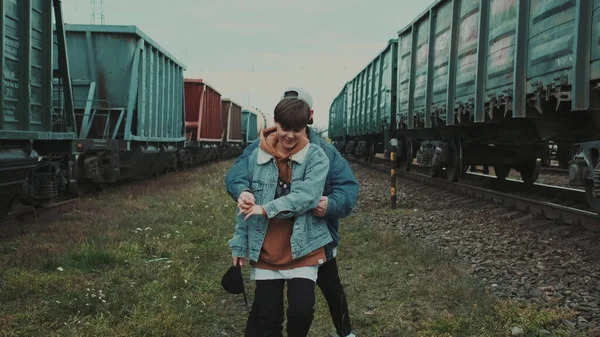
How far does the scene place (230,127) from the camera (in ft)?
101

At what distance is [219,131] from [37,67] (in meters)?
18.2

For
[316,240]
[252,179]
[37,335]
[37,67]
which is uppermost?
[37,67]

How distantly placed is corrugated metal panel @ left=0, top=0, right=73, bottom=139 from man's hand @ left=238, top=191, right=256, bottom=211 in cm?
438

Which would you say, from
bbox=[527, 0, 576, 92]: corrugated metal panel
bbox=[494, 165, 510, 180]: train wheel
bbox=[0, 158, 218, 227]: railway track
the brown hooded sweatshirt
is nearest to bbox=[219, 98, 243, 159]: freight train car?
bbox=[494, 165, 510, 180]: train wheel

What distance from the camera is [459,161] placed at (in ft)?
39.6

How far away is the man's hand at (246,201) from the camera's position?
9.23ft

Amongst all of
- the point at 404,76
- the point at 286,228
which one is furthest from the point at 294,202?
the point at 404,76

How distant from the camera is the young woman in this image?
2883 millimetres

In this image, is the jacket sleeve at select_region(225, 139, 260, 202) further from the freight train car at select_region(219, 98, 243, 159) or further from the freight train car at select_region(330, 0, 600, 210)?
the freight train car at select_region(219, 98, 243, 159)

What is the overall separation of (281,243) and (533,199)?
7393 millimetres

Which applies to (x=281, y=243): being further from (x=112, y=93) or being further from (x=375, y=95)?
(x=375, y=95)

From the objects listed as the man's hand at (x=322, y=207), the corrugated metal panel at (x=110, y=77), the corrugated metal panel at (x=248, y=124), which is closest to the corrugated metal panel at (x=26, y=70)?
the corrugated metal panel at (x=110, y=77)

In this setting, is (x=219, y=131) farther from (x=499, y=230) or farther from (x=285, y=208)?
(x=285, y=208)

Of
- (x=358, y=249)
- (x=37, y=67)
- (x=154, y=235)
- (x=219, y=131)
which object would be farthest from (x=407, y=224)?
(x=219, y=131)
